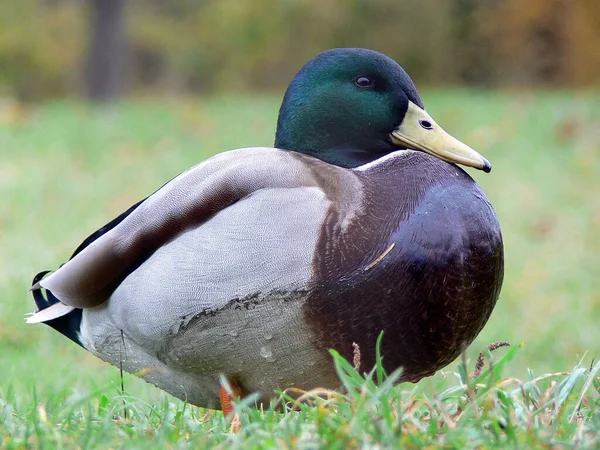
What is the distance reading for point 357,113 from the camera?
8.25 ft

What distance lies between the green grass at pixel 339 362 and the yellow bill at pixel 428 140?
1.90 ft

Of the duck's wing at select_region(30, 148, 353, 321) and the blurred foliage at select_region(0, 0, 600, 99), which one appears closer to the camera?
the duck's wing at select_region(30, 148, 353, 321)

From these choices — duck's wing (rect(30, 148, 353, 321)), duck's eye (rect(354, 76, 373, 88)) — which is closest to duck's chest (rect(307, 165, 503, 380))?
duck's wing (rect(30, 148, 353, 321))

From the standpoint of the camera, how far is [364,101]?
99.2 inches

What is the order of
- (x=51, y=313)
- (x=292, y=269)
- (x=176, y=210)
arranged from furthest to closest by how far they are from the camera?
(x=51, y=313)
(x=176, y=210)
(x=292, y=269)

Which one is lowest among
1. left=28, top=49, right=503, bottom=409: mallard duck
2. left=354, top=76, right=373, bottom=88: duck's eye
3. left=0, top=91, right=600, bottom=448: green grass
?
left=0, top=91, right=600, bottom=448: green grass

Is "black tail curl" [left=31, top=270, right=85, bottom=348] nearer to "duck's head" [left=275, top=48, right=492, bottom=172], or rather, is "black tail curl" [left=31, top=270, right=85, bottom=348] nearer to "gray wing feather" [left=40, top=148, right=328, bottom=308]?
"gray wing feather" [left=40, top=148, right=328, bottom=308]

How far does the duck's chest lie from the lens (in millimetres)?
2125

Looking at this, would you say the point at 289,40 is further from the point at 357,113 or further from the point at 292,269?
the point at 292,269

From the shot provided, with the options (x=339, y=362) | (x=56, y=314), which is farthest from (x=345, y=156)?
(x=56, y=314)

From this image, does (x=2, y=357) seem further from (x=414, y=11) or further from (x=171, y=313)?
(x=414, y=11)

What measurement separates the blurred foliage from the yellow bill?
12.8 metres

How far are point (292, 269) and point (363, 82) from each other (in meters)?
0.68

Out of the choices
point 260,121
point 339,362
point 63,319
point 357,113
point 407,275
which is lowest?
point 260,121
